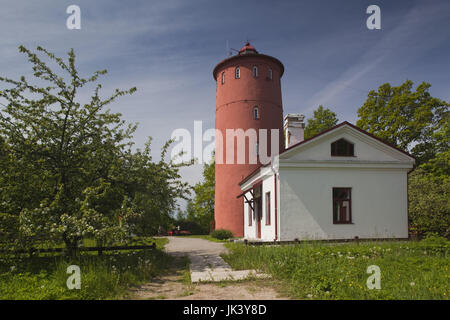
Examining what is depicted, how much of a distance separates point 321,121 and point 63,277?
29.9m

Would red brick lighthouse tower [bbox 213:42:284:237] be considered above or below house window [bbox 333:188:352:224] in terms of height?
above

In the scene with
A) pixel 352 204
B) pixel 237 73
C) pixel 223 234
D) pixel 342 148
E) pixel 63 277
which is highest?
pixel 237 73

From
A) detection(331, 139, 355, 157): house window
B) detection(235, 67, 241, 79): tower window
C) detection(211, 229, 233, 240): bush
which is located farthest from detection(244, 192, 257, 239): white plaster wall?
detection(235, 67, 241, 79): tower window

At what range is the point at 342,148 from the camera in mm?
16094

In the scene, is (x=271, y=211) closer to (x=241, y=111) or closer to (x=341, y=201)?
(x=341, y=201)

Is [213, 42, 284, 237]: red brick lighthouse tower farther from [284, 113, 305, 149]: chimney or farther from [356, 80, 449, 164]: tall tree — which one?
[356, 80, 449, 164]: tall tree

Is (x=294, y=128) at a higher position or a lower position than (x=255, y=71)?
lower

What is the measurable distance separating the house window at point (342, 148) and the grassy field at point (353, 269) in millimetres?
5512

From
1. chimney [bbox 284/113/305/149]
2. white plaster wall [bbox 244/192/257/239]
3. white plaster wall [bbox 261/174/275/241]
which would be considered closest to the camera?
white plaster wall [bbox 261/174/275/241]

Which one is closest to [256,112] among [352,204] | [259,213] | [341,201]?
[259,213]

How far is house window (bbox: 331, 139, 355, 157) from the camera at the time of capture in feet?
52.4
